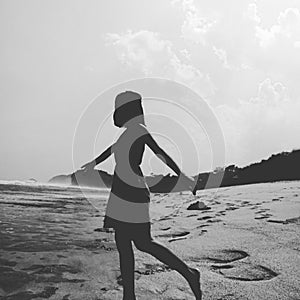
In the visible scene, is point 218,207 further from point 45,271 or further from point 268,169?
point 268,169

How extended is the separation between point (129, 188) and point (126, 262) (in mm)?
645

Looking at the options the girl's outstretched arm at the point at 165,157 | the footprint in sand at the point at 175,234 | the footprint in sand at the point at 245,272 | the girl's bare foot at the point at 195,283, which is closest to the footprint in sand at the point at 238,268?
the footprint in sand at the point at 245,272

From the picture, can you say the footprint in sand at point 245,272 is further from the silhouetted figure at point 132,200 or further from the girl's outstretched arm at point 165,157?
the girl's outstretched arm at point 165,157

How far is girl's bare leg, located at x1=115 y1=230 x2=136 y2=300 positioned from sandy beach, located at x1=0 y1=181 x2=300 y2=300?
34cm

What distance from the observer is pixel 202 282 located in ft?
14.4

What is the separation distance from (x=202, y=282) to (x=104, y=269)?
1.27 m

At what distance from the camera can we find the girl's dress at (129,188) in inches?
145

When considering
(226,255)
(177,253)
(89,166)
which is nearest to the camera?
(89,166)

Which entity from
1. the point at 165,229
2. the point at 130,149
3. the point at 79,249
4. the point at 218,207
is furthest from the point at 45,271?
the point at 218,207

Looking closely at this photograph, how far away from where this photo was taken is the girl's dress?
3.68m

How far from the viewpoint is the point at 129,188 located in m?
3.69

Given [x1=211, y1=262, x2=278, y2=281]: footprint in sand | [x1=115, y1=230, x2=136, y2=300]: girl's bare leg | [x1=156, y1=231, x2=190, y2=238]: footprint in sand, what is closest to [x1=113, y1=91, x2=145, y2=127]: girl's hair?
[x1=115, y1=230, x2=136, y2=300]: girl's bare leg

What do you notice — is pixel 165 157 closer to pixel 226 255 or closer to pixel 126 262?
pixel 126 262

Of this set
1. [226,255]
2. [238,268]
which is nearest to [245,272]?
[238,268]
